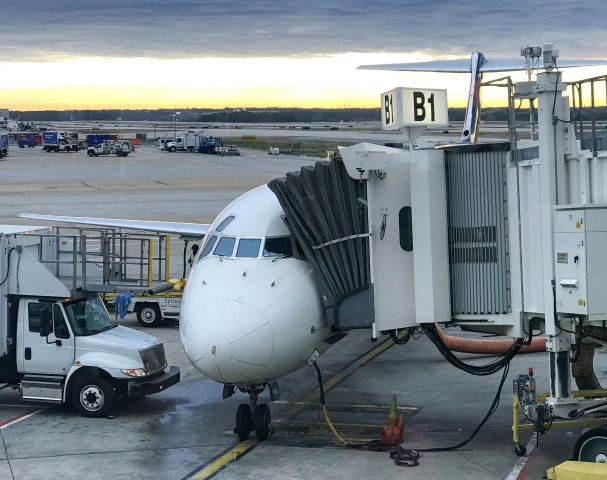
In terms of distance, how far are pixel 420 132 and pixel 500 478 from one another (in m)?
6.24

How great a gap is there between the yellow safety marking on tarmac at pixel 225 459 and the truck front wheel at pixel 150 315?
1214 centimetres

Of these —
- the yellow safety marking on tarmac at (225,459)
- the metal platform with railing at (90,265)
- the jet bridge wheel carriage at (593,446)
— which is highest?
the metal platform with railing at (90,265)

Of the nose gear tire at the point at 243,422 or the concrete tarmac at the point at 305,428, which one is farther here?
the nose gear tire at the point at 243,422

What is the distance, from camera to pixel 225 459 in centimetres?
1658

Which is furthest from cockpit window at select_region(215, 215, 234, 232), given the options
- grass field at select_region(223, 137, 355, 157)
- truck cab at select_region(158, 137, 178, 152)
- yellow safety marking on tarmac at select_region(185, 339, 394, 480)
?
truck cab at select_region(158, 137, 178, 152)

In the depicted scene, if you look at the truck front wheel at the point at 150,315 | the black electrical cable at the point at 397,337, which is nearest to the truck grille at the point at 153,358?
the black electrical cable at the point at 397,337

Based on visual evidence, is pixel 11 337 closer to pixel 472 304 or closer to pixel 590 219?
pixel 472 304

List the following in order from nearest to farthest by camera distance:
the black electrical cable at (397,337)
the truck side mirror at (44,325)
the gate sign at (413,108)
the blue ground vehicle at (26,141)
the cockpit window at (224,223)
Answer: the black electrical cable at (397,337), the gate sign at (413,108), the cockpit window at (224,223), the truck side mirror at (44,325), the blue ground vehicle at (26,141)

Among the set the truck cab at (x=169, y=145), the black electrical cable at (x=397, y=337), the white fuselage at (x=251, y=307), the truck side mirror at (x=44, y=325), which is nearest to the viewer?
the white fuselage at (x=251, y=307)

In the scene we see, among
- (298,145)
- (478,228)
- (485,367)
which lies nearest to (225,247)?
(478,228)

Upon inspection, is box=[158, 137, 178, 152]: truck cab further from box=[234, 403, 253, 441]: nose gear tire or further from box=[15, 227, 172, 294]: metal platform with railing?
box=[234, 403, 253, 441]: nose gear tire

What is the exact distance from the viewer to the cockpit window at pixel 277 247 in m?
17.2

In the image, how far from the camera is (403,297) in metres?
16.5

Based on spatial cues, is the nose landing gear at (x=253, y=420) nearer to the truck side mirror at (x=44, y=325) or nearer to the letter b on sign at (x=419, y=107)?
the truck side mirror at (x=44, y=325)
